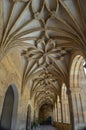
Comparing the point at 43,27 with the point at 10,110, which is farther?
the point at 10,110

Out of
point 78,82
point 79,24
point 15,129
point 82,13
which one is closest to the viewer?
point 82,13

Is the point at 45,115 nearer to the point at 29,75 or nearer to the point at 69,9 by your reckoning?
the point at 29,75

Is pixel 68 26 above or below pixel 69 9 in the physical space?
below

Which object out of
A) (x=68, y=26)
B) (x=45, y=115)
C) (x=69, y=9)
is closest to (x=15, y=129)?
(x=68, y=26)

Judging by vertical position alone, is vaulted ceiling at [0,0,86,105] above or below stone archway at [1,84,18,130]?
above

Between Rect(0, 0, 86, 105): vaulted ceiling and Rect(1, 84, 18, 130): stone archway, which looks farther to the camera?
Rect(1, 84, 18, 130): stone archway

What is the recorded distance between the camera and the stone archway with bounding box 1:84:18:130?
25.8 feet

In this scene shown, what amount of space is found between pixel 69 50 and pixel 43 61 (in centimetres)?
263

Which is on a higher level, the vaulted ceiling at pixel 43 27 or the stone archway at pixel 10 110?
the vaulted ceiling at pixel 43 27

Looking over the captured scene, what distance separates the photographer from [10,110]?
8328 millimetres

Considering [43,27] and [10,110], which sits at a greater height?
[43,27]

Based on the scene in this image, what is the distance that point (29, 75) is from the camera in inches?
412

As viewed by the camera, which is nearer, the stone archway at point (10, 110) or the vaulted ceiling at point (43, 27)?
the vaulted ceiling at point (43, 27)

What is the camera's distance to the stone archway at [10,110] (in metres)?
7.87
